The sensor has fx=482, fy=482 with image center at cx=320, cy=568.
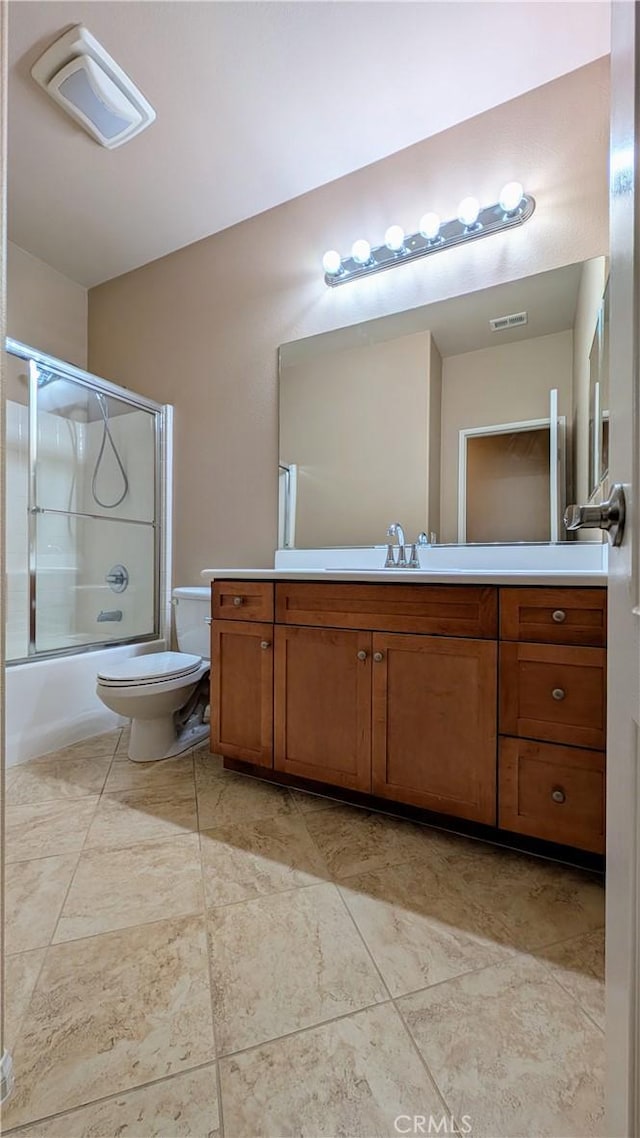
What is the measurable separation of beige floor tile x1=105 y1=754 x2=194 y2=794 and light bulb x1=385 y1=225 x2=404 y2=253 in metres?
2.22

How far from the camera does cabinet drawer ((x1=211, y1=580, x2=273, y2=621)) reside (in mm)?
1695

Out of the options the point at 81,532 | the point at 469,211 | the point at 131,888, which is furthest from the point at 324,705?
the point at 469,211

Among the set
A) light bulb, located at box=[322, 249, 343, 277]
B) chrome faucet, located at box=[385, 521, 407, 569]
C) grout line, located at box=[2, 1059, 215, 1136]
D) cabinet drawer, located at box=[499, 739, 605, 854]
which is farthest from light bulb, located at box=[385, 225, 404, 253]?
grout line, located at box=[2, 1059, 215, 1136]

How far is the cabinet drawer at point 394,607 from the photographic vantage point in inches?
52.4

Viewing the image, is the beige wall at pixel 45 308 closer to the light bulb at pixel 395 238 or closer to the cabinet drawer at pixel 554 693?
the light bulb at pixel 395 238

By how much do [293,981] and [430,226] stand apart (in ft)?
7.74

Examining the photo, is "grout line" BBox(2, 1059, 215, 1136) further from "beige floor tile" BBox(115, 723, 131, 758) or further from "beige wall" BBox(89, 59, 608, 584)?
"beige wall" BBox(89, 59, 608, 584)

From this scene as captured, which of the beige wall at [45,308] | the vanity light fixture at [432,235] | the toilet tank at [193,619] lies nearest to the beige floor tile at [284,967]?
the toilet tank at [193,619]

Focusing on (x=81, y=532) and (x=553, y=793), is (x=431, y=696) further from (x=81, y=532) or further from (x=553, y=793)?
(x=81, y=532)

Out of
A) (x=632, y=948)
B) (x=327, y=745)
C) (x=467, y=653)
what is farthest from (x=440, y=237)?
(x=632, y=948)

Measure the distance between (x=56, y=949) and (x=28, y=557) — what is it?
1709mm

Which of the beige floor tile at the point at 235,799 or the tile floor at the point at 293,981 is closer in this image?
the tile floor at the point at 293,981

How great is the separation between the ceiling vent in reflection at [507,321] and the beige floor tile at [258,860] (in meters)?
1.85

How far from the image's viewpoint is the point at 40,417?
242cm
